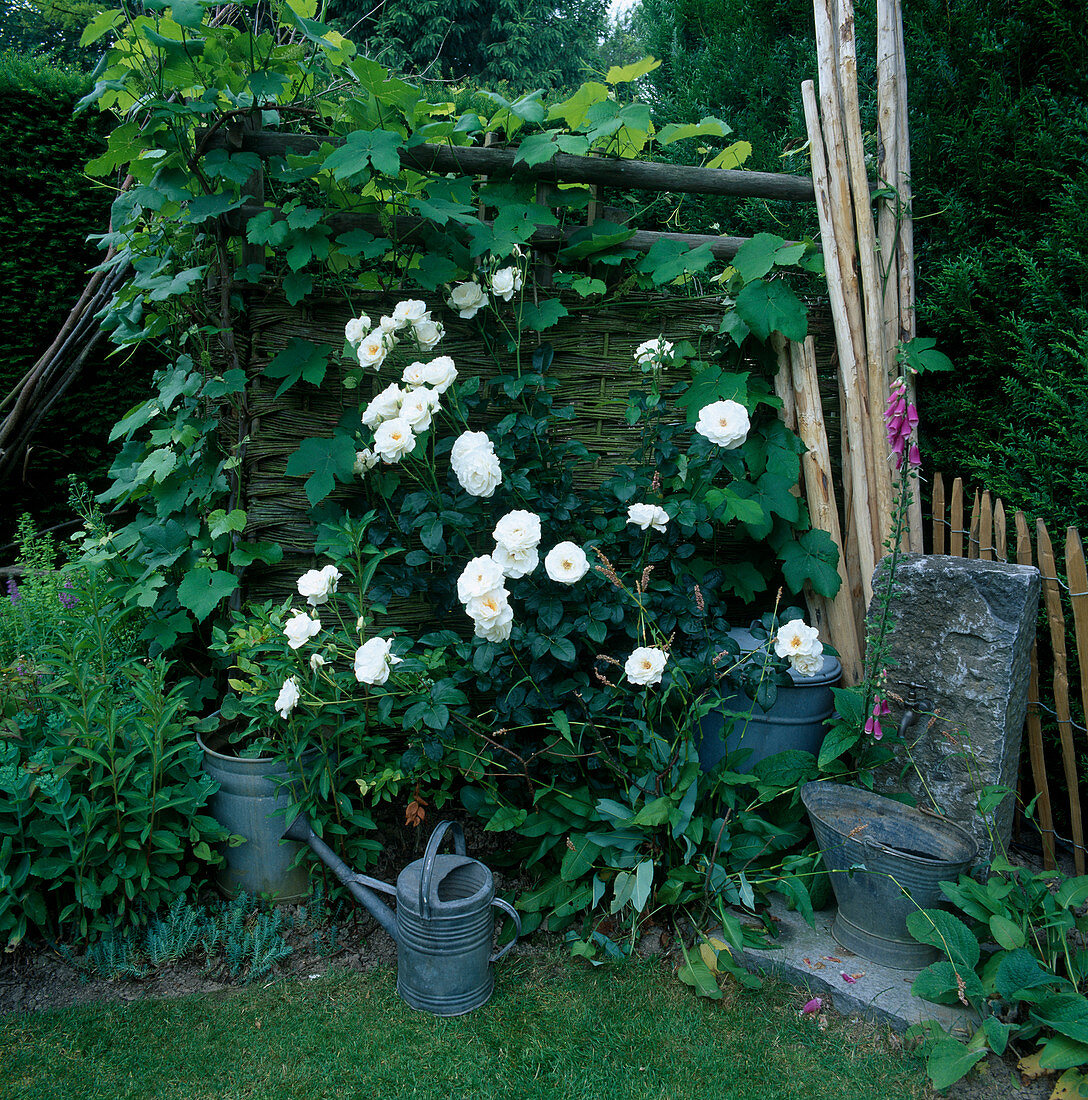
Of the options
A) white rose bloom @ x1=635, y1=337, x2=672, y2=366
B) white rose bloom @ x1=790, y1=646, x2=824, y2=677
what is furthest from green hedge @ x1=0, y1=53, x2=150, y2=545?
white rose bloom @ x1=790, y1=646, x2=824, y2=677

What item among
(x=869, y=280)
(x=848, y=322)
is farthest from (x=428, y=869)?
(x=869, y=280)

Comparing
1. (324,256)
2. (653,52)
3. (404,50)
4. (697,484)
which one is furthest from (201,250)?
(404,50)

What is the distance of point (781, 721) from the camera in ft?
8.07

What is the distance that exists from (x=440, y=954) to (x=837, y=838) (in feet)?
3.47

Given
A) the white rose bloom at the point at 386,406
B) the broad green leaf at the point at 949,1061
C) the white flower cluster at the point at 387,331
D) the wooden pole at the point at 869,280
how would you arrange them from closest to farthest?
the broad green leaf at the point at 949,1061
the white rose bloom at the point at 386,406
the white flower cluster at the point at 387,331
the wooden pole at the point at 869,280

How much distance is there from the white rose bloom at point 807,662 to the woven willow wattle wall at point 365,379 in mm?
1033

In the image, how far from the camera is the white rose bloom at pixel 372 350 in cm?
227

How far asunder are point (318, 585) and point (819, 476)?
1.80 m

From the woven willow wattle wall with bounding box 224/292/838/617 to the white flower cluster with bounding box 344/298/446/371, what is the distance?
0.23m

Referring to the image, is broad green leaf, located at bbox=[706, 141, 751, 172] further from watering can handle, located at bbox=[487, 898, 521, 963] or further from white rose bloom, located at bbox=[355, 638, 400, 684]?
watering can handle, located at bbox=[487, 898, 521, 963]

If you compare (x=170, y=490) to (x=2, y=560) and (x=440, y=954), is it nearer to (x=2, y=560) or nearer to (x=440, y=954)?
(x=440, y=954)

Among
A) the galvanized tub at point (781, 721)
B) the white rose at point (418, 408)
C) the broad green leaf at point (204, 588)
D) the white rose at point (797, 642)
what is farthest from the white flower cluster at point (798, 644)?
the broad green leaf at point (204, 588)

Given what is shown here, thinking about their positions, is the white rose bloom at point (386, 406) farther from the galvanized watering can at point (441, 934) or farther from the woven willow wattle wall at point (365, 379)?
the galvanized watering can at point (441, 934)

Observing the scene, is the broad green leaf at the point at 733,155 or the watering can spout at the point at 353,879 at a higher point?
the broad green leaf at the point at 733,155
